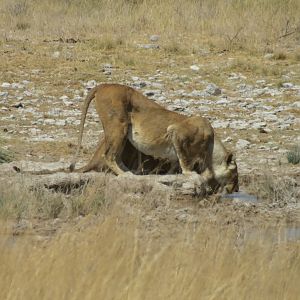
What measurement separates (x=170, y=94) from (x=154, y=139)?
599 centimetres

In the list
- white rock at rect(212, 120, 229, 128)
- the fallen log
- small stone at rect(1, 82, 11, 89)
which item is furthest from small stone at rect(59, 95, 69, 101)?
the fallen log

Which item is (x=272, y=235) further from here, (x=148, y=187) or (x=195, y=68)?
(x=195, y=68)

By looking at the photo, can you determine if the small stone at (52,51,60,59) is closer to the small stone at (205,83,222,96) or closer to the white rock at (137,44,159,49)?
the white rock at (137,44,159,49)

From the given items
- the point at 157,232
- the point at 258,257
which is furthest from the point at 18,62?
the point at 258,257

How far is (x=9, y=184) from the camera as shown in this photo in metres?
10.0

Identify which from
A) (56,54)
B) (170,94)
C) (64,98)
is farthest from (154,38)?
(64,98)

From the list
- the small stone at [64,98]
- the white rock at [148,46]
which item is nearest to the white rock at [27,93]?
the small stone at [64,98]

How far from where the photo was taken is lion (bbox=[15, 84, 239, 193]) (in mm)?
11539

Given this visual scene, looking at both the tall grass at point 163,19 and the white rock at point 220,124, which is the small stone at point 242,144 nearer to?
the white rock at point 220,124

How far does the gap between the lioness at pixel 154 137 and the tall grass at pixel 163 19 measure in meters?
9.91

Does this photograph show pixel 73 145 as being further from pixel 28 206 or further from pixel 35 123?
pixel 28 206

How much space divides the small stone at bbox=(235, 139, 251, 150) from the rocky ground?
0.05 ft

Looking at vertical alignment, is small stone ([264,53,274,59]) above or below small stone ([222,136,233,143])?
below

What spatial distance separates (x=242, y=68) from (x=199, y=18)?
171 inches
